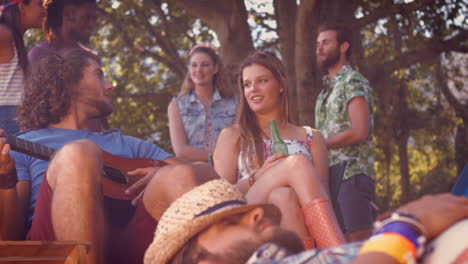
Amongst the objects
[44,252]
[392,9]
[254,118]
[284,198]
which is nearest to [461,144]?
[392,9]

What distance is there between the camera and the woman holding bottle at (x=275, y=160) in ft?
10.3

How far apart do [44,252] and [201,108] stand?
3250 millimetres

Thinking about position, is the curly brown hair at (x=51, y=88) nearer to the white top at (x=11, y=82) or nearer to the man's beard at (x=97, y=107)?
the man's beard at (x=97, y=107)

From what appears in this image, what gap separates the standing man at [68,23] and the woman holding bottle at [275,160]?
44.2 inches

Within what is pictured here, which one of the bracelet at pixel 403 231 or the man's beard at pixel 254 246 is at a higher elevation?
the bracelet at pixel 403 231

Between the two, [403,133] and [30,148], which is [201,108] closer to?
[30,148]

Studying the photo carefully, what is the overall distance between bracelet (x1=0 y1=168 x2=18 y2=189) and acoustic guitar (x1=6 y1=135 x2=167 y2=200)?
1.06ft

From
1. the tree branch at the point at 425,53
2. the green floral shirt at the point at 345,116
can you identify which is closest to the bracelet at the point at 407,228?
the green floral shirt at the point at 345,116

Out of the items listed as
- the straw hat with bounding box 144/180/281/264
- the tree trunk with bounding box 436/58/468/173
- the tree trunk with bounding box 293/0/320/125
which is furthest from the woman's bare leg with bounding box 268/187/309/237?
the tree trunk with bounding box 436/58/468/173

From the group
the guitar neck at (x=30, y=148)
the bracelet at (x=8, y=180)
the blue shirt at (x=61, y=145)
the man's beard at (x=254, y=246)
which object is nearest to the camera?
the man's beard at (x=254, y=246)

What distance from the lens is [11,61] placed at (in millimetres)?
4215

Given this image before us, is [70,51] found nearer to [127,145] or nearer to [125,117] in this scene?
Result: [127,145]

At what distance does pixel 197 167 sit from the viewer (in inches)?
115

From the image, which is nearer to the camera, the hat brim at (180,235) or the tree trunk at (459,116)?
the hat brim at (180,235)
